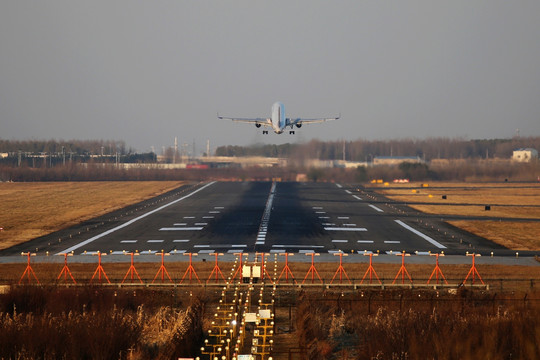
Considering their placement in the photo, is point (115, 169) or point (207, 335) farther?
point (115, 169)

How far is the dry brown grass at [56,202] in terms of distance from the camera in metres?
76.6

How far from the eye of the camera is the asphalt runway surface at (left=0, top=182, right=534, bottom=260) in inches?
2427

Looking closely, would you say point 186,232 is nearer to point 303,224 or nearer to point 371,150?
point 303,224

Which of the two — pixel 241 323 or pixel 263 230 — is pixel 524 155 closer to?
pixel 263 230

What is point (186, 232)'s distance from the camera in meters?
72.2

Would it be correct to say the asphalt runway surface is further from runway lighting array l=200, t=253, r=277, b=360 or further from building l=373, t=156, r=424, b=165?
building l=373, t=156, r=424, b=165

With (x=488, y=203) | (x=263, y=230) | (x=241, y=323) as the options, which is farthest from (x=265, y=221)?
(x=241, y=323)

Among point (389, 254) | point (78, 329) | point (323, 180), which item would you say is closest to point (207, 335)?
point (78, 329)

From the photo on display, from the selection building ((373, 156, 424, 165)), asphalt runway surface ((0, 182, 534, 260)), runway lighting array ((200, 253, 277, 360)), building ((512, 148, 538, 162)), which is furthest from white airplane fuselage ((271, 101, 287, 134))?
building ((512, 148, 538, 162))

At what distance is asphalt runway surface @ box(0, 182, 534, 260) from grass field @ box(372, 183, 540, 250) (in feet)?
10.5

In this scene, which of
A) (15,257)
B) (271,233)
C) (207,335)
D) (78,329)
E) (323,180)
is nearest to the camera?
(78,329)

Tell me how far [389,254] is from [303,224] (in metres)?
22.1

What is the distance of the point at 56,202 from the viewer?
10869 centimetres

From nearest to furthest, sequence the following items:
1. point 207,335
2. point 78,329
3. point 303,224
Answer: point 78,329, point 207,335, point 303,224
